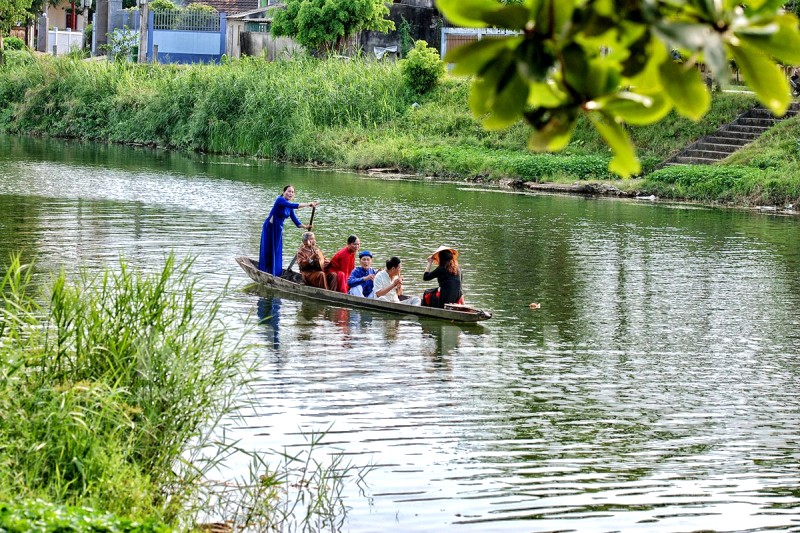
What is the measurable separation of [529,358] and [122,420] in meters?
6.71

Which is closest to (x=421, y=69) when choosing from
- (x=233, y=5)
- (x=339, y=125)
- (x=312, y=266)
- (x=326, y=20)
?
(x=339, y=125)

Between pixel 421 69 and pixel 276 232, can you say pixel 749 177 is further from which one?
pixel 276 232

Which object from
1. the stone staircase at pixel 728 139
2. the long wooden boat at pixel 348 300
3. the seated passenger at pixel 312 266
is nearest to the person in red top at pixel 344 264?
the seated passenger at pixel 312 266

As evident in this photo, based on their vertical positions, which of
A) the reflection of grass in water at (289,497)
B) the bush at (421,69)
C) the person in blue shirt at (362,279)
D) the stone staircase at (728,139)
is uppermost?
the bush at (421,69)

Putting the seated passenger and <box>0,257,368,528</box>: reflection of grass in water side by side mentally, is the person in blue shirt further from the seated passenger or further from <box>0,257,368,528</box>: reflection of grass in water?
<box>0,257,368,528</box>: reflection of grass in water

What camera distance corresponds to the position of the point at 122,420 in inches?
290

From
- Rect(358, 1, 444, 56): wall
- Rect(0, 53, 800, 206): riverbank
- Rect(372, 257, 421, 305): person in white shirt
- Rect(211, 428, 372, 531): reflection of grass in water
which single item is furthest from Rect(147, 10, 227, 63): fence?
Rect(211, 428, 372, 531): reflection of grass in water

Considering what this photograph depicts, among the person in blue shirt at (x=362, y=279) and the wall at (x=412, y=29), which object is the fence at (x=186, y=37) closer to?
the wall at (x=412, y=29)

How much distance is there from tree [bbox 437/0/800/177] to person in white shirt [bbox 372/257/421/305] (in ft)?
43.1

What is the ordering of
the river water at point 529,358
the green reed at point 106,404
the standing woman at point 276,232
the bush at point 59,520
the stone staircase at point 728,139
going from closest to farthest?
the bush at point 59,520 → the green reed at point 106,404 → the river water at point 529,358 → the standing woman at point 276,232 → the stone staircase at point 728,139

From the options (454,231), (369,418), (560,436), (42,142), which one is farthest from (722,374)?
(42,142)

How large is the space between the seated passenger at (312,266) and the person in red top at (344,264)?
0.26 ft

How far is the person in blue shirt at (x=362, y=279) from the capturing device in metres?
16.3

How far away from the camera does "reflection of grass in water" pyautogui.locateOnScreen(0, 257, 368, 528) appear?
6930mm
